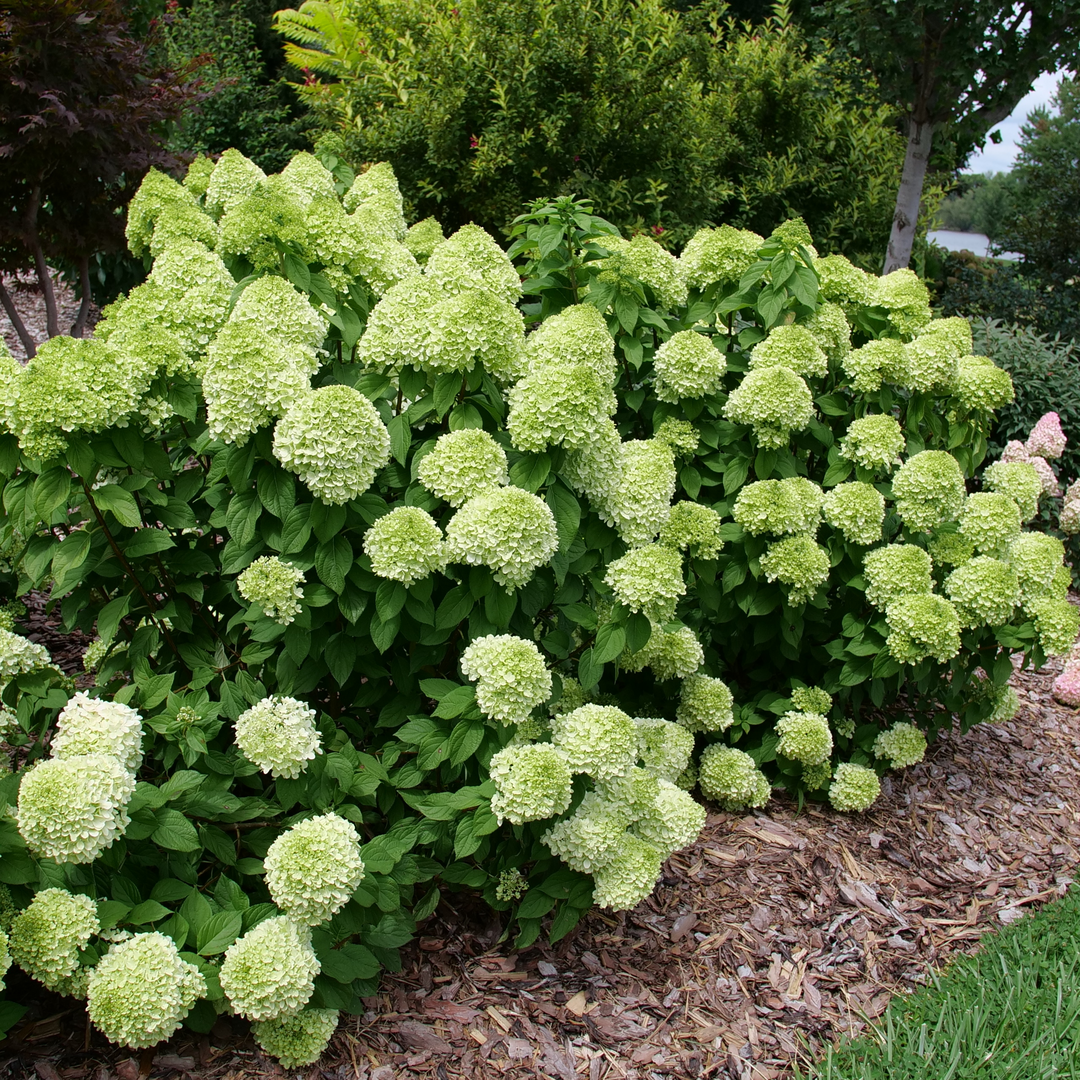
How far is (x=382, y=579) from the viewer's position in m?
2.37

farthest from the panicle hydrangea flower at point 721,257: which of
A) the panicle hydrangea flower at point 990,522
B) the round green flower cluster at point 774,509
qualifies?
the panicle hydrangea flower at point 990,522

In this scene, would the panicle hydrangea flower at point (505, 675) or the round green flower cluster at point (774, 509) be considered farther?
the round green flower cluster at point (774, 509)

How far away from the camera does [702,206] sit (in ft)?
26.3

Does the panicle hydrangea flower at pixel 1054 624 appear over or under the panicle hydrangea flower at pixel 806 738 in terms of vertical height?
over

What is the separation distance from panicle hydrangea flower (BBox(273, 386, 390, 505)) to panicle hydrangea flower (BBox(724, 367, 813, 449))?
1488 millimetres

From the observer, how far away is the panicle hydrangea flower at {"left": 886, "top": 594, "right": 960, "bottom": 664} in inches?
126

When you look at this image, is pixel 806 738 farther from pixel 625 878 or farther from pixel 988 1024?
pixel 625 878

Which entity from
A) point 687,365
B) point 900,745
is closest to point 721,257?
point 687,365

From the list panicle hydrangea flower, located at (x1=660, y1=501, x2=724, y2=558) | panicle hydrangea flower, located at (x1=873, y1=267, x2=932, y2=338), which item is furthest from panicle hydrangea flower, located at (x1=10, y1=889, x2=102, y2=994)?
panicle hydrangea flower, located at (x1=873, y1=267, x2=932, y2=338)

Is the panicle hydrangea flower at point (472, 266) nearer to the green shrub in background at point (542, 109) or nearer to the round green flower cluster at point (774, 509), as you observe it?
the round green flower cluster at point (774, 509)

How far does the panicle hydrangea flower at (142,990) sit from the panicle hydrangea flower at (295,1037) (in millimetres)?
274

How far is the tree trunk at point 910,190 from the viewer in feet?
Answer: 24.0

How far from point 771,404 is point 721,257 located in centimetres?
70

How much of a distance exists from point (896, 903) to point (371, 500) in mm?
2416
